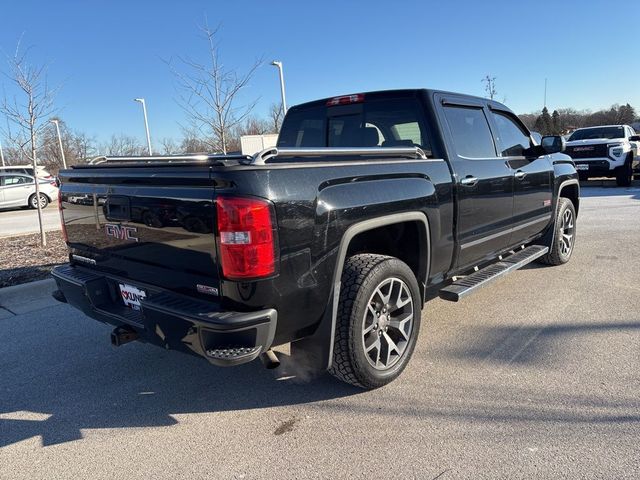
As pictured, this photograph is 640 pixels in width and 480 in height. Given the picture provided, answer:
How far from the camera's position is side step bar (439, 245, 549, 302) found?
3666mm

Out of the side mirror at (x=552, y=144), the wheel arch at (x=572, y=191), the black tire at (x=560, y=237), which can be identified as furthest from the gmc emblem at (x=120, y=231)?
the wheel arch at (x=572, y=191)

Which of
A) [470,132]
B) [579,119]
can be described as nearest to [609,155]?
[470,132]

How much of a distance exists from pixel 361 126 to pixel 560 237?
3.24 m

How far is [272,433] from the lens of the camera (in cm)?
276

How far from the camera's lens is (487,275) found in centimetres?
415

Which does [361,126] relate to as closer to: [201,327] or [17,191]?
[201,327]

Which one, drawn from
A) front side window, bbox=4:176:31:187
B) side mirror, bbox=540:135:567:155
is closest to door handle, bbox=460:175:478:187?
side mirror, bbox=540:135:567:155

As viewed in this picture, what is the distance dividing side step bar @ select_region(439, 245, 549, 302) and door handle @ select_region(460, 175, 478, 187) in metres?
0.80

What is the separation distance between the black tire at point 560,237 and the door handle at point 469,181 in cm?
235

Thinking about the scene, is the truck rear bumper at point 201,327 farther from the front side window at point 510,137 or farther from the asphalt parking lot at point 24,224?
the asphalt parking lot at point 24,224

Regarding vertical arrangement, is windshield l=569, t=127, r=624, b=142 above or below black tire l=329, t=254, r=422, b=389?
above

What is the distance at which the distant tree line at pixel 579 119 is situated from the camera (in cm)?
5981

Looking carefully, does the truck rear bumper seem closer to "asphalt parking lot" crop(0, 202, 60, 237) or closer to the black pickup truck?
the black pickup truck

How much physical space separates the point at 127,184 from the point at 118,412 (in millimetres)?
1444
